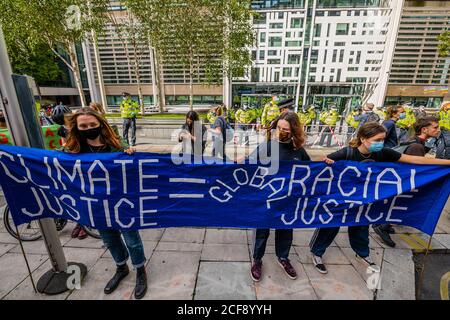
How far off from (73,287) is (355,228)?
11.8 feet

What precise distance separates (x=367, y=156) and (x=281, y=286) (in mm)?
1895

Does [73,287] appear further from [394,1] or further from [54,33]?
[394,1]

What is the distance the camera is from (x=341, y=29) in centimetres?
2933

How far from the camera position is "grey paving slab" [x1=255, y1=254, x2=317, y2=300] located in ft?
8.15

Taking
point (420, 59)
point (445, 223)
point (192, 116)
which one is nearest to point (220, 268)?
point (192, 116)

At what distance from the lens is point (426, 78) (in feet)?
116

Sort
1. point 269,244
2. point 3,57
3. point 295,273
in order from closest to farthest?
point 3,57, point 295,273, point 269,244

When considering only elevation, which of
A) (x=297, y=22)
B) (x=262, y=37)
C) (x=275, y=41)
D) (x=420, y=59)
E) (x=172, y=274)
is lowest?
(x=172, y=274)

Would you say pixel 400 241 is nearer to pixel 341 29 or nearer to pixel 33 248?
pixel 33 248

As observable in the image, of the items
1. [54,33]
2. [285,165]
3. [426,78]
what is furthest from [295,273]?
[426,78]

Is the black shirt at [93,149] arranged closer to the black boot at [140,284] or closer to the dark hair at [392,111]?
the black boot at [140,284]

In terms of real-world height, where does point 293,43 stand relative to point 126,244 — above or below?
above

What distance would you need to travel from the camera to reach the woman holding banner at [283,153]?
250cm

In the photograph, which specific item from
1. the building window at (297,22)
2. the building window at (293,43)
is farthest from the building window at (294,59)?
the building window at (297,22)
